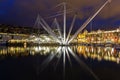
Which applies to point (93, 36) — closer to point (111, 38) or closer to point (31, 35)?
point (111, 38)

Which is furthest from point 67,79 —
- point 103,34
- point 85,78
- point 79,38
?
point 79,38

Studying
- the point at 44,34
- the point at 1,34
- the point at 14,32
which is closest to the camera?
the point at 1,34

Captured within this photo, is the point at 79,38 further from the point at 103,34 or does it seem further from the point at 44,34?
the point at 44,34

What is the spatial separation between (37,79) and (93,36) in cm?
12671

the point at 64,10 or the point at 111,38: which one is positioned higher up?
the point at 64,10

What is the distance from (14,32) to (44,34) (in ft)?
50.2

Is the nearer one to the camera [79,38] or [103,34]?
[103,34]

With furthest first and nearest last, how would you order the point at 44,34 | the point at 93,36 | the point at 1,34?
the point at 93,36
the point at 44,34
the point at 1,34

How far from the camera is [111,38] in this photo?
11888 centimetres

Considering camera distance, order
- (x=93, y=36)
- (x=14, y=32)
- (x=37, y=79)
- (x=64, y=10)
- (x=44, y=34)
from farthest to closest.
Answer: (x=93, y=36), (x=44, y=34), (x=14, y=32), (x=64, y=10), (x=37, y=79)

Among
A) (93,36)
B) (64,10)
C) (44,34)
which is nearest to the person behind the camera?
(64,10)

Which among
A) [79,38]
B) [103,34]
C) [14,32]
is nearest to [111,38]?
[103,34]

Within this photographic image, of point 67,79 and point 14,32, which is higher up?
point 14,32

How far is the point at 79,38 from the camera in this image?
466ft
